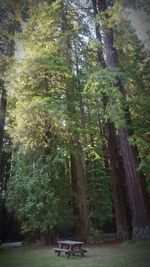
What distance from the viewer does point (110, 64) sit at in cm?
1021

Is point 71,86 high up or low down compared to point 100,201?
up

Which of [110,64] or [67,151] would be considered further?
[67,151]

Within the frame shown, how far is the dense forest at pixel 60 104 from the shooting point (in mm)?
9938

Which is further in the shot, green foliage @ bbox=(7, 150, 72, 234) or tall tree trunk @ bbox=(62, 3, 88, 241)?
tall tree trunk @ bbox=(62, 3, 88, 241)

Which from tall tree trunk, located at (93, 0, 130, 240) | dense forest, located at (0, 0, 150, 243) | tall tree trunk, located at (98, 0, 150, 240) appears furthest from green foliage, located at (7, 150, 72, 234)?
tall tree trunk, located at (98, 0, 150, 240)

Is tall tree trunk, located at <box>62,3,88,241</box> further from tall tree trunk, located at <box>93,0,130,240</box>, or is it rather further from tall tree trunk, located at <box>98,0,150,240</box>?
tall tree trunk, located at <box>98,0,150,240</box>

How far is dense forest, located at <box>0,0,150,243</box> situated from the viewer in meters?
9.94

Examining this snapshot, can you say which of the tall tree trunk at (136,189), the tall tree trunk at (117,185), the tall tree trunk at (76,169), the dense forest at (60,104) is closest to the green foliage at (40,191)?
the dense forest at (60,104)

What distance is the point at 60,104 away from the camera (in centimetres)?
1183

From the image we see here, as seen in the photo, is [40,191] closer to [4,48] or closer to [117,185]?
[117,185]

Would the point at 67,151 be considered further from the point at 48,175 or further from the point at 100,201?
the point at 100,201

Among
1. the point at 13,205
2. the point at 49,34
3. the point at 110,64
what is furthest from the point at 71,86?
the point at 13,205

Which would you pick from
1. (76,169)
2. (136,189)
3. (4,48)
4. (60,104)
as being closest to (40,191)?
(76,169)

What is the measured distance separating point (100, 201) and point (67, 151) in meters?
8.00
